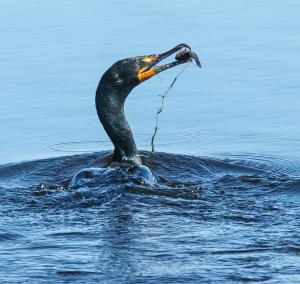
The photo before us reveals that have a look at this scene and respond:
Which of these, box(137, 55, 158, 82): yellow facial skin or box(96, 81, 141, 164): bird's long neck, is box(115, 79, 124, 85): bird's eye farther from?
box(137, 55, 158, 82): yellow facial skin

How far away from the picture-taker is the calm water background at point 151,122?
8523 mm

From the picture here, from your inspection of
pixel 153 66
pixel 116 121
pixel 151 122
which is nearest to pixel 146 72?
pixel 153 66

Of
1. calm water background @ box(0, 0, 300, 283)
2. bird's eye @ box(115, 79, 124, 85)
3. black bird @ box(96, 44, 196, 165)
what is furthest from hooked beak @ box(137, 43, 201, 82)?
calm water background @ box(0, 0, 300, 283)

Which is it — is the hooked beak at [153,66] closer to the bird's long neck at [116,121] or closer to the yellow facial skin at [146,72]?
the yellow facial skin at [146,72]

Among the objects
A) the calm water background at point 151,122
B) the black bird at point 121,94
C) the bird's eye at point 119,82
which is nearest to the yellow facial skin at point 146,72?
the black bird at point 121,94

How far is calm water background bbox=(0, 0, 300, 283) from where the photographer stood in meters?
8.52

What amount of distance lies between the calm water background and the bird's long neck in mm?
506

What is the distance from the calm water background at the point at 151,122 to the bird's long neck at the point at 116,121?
506 mm

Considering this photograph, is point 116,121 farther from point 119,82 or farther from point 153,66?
point 153,66

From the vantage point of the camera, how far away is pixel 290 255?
8.52m

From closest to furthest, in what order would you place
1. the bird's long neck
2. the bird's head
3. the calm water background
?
the calm water background, the bird's head, the bird's long neck

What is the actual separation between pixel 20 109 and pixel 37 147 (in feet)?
3.57

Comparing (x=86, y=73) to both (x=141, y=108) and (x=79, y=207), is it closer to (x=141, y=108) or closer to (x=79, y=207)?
(x=141, y=108)

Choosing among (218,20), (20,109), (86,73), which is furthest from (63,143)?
(218,20)
